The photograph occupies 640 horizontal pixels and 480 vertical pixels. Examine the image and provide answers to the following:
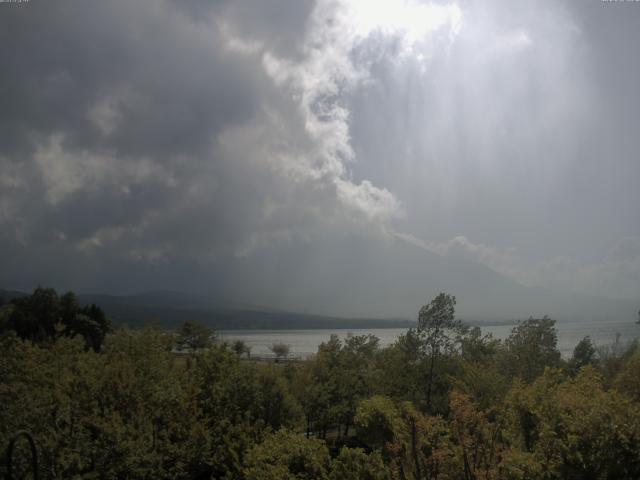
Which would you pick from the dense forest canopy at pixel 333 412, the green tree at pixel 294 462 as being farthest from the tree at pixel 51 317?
the green tree at pixel 294 462

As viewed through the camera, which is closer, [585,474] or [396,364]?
[585,474]

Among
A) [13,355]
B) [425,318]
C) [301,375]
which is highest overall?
[425,318]

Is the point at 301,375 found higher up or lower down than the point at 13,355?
lower down

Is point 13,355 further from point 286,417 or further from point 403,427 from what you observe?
point 403,427

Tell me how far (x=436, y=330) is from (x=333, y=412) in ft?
36.4

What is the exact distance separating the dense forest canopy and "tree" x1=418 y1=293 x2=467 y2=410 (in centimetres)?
10

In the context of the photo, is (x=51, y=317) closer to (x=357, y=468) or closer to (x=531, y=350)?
(x=531, y=350)

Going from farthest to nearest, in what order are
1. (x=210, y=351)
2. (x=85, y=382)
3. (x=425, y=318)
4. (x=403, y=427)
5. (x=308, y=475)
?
(x=425, y=318) < (x=210, y=351) < (x=85, y=382) < (x=403, y=427) < (x=308, y=475)

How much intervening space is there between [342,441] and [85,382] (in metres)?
23.7

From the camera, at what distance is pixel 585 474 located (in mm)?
14016

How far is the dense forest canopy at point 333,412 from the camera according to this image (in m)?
15.5

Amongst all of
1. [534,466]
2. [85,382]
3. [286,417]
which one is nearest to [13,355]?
[85,382]

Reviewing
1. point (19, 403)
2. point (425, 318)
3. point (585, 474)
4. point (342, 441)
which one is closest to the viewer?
point (585, 474)

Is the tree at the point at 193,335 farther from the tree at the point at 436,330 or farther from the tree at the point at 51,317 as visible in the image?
the tree at the point at 436,330
